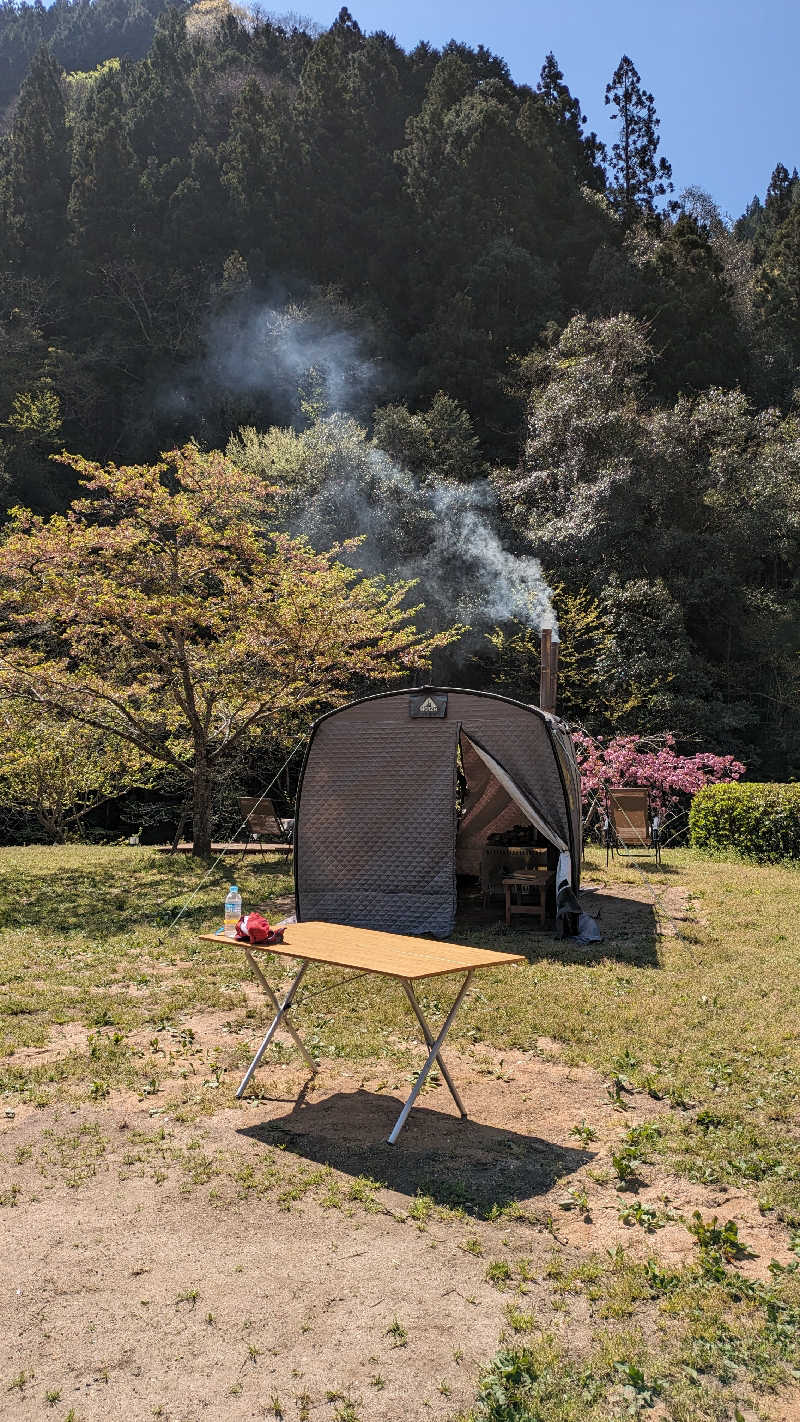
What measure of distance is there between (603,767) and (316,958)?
1104 centimetres

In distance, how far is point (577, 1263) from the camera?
313cm

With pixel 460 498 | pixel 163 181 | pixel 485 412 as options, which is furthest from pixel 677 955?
pixel 163 181

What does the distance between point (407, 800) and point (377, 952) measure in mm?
3967

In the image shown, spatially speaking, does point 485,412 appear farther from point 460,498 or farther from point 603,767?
point 603,767

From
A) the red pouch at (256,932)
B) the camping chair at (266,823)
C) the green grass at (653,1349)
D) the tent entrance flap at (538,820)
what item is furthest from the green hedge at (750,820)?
the green grass at (653,1349)

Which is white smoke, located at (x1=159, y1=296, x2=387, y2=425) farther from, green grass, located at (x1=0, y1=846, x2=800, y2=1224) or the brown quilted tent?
green grass, located at (x1=0, y1=846, x2=800, y2=1224)

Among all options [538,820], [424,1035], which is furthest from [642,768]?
[424,1035]

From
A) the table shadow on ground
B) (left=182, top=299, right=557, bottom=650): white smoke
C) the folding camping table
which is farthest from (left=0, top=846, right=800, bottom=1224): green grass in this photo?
(left=182, top=299, right=557, bottom=650): white smoke

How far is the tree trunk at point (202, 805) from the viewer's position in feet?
39.3

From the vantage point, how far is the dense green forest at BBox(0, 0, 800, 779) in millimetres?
20312

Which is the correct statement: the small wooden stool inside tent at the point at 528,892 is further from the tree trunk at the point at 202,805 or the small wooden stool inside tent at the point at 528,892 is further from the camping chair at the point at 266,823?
the tree trunk at the point at 202,805

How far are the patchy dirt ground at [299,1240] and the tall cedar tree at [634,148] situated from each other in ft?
114

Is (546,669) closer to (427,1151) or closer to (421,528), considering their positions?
(427,1151)

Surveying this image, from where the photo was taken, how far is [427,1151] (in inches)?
157
